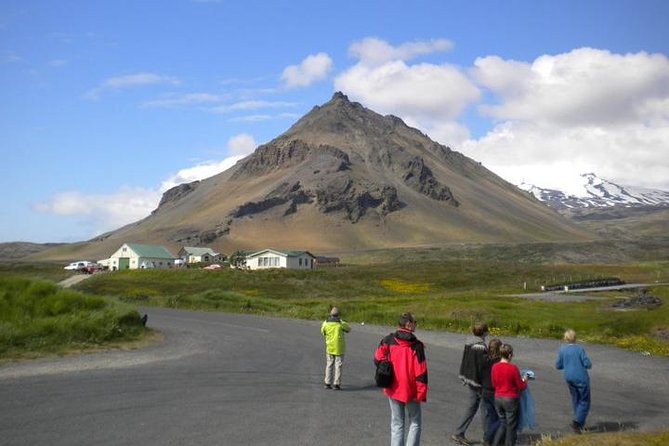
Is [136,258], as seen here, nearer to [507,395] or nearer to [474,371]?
[474,371]

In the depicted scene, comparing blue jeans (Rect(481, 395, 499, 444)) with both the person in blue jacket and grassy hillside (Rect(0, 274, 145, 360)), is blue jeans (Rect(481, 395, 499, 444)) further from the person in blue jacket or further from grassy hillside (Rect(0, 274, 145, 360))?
grassy hillside (Rect(0, 274, 145, 360))

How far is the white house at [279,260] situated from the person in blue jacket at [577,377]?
110 m

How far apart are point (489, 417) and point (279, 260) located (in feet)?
370

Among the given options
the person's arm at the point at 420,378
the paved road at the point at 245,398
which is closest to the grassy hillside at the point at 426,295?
the paved road at the point at 245,398

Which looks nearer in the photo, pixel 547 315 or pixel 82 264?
pixel 547 315

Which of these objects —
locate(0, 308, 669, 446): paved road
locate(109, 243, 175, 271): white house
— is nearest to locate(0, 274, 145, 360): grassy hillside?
locate(0, 308, 669, 446): paved road

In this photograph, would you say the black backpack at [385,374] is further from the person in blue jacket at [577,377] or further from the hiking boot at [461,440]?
the person in blue jacket at [577,377]

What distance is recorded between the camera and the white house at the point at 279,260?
12294 cm

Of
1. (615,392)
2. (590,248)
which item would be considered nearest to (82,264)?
(615,392)

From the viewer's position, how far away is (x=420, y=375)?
9.25 m

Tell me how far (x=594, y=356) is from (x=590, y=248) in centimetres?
17100

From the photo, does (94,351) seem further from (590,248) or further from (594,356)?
(590,248)

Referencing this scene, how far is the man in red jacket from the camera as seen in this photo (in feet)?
30.3

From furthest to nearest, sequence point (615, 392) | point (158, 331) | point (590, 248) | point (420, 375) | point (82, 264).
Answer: point (590, 248)
point (82, 264)
point (158, 331)
point (615, 392)
point (420, 375)
